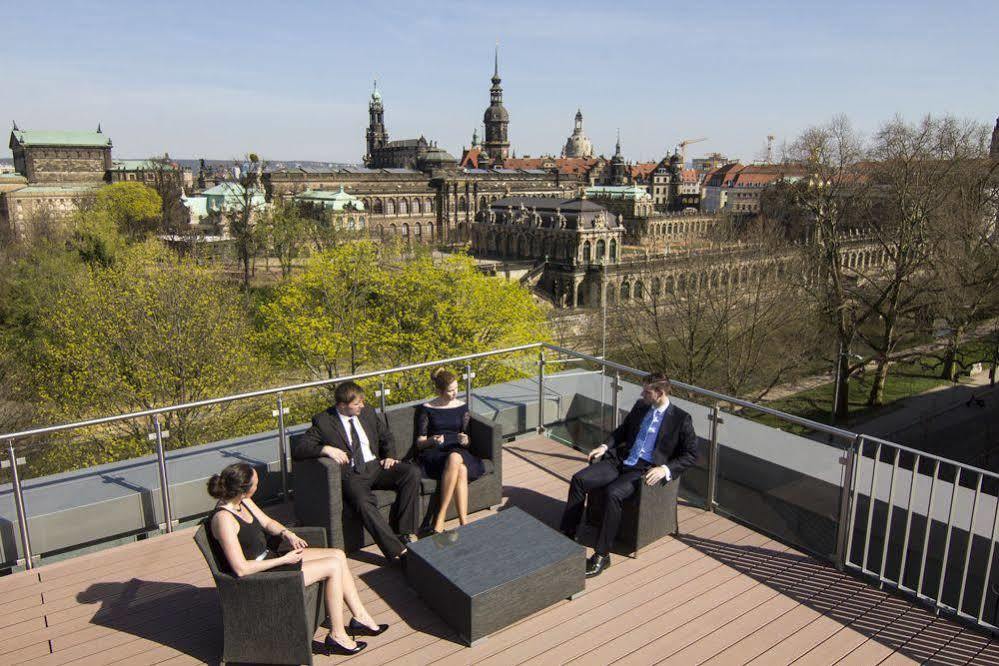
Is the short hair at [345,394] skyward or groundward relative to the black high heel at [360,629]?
skyward

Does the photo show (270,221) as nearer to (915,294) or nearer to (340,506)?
(915,294)

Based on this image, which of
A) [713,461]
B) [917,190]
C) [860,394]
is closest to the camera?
[713,461]

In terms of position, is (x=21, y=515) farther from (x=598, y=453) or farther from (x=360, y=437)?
(x=598, y=453)

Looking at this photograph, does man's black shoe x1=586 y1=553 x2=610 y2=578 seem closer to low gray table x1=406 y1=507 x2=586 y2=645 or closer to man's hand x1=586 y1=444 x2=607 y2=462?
low gray table x1=406 y1=507 x2=586 y2=645

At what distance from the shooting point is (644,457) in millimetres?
5148

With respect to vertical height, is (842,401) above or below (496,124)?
below

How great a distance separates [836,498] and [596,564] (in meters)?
1.87

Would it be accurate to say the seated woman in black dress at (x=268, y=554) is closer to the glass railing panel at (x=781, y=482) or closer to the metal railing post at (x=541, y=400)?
the glass railing panel at (x=781, y=482)

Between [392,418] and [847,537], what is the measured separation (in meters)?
3.67

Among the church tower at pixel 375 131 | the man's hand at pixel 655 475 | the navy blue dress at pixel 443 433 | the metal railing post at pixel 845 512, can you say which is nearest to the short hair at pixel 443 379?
the navy blue dress at pixel 443 433

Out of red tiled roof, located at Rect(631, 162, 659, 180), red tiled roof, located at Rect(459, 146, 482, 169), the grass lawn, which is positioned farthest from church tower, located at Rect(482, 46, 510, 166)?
the grass lawn

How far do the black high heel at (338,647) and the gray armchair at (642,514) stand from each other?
1.93 metres

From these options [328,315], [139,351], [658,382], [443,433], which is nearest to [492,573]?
[443,433]

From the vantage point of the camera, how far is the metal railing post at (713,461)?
18.3 ft
